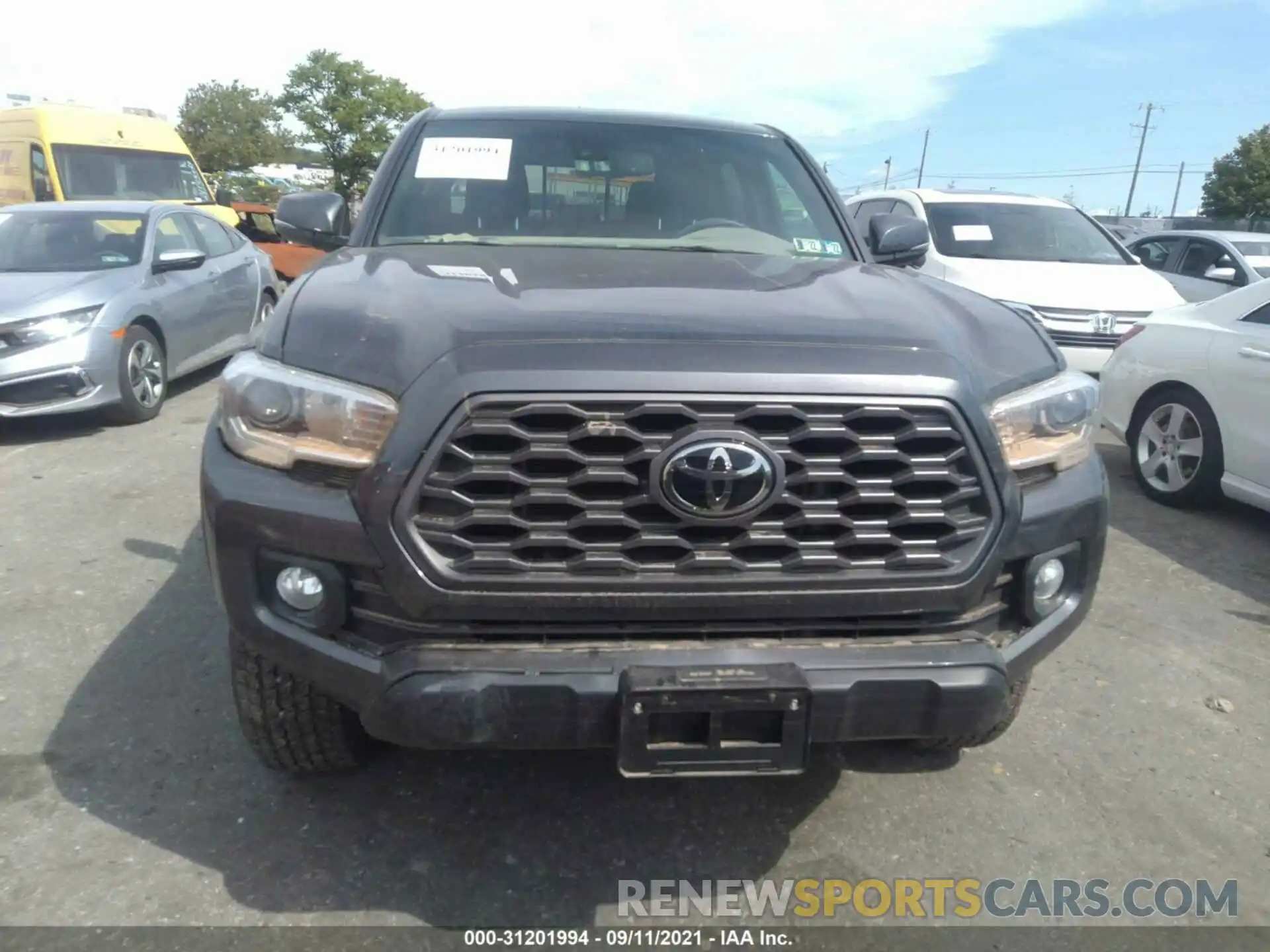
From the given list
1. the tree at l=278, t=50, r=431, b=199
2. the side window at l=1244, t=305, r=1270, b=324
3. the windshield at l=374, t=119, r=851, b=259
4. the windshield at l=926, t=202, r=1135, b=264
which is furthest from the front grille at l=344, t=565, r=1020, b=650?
the tree at l=278, t=50, r=431, b=199

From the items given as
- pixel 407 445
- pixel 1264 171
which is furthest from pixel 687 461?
pixel 1264 171

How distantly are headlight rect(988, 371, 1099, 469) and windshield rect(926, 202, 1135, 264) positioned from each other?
669cm

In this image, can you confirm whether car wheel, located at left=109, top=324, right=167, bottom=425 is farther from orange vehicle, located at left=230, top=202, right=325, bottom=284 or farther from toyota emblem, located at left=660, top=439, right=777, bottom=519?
orange vehicle, located at left=230, top=202, right=325, bottom=284

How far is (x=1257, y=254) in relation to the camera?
39.0ft

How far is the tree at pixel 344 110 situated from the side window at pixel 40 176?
28856 millimetres

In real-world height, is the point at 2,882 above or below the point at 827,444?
below

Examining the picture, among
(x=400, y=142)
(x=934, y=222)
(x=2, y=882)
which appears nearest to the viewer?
(x=2, y=882)

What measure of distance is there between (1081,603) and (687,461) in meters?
1.13

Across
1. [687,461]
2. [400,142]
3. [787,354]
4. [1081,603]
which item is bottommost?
[1081,603]

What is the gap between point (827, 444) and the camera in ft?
6.98

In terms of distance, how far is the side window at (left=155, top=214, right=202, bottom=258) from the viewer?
7.79m

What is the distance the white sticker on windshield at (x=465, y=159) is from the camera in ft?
11.4

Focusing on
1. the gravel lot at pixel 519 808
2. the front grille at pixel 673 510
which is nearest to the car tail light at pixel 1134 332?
the gravel lot at pixel 519 808

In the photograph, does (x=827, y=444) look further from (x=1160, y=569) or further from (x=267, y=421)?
(x=1160, y=569)
